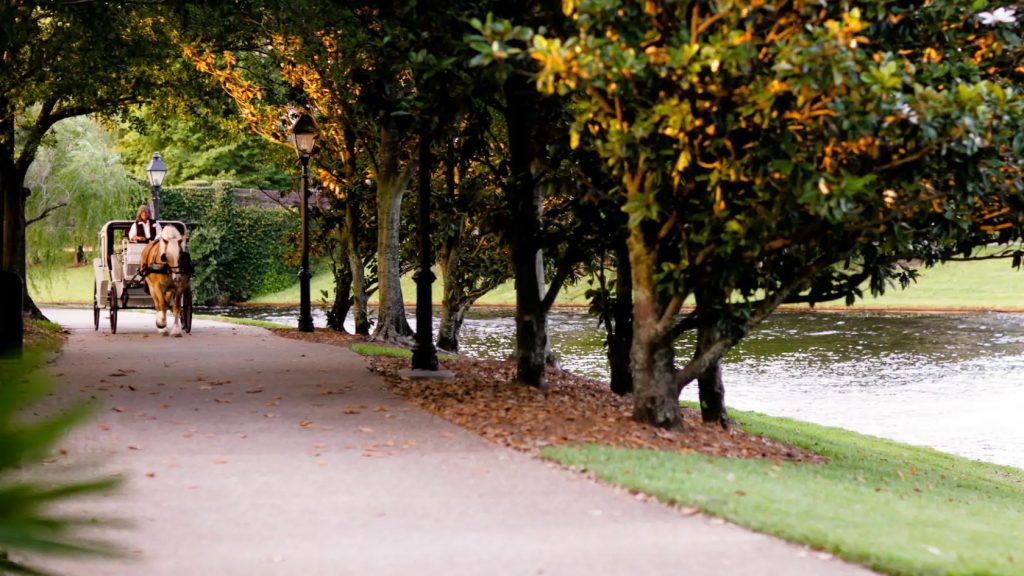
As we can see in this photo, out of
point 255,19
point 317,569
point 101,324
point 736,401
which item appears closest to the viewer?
point 317,569

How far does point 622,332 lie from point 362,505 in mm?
8328

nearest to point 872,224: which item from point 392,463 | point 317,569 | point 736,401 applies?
point 392,463

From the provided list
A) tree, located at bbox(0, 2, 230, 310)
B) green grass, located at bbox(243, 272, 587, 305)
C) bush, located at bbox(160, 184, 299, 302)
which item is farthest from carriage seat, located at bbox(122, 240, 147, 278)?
bush, located at bbox(160, 184, 299, 302)

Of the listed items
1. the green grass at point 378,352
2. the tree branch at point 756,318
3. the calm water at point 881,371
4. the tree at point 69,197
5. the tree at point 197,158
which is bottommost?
the calm water at point 881,371

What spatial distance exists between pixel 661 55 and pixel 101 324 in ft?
69.8

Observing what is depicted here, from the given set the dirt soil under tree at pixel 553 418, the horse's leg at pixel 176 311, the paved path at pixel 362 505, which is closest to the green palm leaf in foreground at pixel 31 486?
the paved path at pixel 362 505

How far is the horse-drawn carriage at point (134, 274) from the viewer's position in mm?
20547

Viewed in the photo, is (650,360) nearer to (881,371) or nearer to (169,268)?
(169,268)

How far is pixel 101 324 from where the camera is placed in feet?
89.4

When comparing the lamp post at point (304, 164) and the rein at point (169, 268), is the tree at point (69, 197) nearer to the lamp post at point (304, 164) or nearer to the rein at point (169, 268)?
the lamp post at point (304, 164)

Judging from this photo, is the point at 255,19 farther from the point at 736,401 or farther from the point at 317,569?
the point at 317,569

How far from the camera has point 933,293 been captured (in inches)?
1886

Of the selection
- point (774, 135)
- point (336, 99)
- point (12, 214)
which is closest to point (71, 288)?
point (12, 214)

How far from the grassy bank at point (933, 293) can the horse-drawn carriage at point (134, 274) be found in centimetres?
1846
